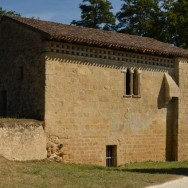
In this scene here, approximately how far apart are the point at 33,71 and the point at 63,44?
5.54 ft

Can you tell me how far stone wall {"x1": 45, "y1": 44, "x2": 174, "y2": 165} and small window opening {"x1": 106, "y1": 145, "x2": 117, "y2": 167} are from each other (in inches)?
8.1

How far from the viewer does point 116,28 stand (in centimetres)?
4141

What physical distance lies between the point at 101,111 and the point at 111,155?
223cm

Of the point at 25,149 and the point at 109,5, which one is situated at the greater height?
the point at 109,5

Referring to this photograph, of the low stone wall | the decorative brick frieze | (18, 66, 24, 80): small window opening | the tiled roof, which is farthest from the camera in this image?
(18, 66, 24, 80): small window opening

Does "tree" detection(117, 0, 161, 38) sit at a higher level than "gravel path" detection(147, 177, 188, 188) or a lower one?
higher

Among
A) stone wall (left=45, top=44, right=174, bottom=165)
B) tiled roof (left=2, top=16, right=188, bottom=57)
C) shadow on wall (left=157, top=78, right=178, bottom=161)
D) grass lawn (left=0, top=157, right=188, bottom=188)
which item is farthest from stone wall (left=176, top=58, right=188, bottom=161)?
grass lawn (left=0, top=157, right=188, bottom=188)

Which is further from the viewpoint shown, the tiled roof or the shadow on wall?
the shadow on wall

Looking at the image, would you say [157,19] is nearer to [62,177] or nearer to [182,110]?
[182,110]

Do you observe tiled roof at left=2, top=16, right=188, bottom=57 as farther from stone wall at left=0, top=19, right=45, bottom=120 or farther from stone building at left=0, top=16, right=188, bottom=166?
stone wall at left=0, top=19, right=45, bottom=120

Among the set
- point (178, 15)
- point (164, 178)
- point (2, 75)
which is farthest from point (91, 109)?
point (178, 15)

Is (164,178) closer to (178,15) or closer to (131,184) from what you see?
(131,184)

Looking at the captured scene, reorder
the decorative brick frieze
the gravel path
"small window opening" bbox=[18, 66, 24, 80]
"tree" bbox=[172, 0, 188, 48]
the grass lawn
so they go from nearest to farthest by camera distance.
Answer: the grass lawn → the gravel path → the decorative brick frieze → "small window opening" bbox=[18, 66, 24, 80] → "tree" bbox=[172, 0, 188, 48]

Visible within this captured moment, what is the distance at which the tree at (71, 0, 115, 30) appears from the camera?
4094cm
